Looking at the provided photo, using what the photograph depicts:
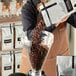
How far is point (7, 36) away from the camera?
8.34 feet

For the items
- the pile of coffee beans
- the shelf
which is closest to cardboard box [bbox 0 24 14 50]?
the shelf

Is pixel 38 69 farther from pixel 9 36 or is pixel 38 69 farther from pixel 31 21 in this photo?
pixel 9 36

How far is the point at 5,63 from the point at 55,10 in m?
1.26

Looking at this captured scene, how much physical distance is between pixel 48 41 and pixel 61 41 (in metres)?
0.77

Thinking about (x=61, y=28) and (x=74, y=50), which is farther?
(x=74, y=50)

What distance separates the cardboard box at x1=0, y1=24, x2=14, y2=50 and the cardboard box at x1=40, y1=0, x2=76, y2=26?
1.06 m

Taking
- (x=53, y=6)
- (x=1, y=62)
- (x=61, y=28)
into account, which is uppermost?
(x=53, y=6)

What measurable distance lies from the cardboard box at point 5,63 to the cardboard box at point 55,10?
3.84ft

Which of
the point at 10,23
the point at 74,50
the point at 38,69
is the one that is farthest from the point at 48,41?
the point at 10,23

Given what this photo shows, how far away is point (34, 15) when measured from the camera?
159cm

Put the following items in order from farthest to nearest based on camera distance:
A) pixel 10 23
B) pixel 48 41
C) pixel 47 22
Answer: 1. pixel 10 23
2. pixel 47 22
3. pixel 48 41

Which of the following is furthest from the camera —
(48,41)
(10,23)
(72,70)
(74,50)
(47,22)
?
(10,23)

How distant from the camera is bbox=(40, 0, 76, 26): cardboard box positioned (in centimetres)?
151

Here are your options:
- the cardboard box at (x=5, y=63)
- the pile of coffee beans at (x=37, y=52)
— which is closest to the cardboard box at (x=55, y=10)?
the pile of coffee beans at (x=37, y=52)
